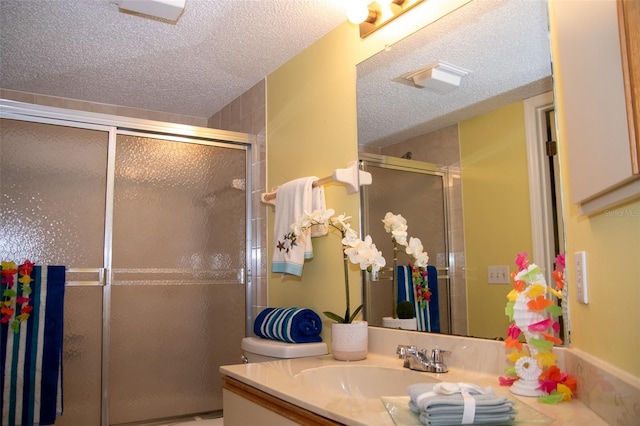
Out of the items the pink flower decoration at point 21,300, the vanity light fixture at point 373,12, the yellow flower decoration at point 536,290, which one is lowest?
the pink flower decoration at point 21,300

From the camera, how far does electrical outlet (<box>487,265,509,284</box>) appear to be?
1397 millimetres

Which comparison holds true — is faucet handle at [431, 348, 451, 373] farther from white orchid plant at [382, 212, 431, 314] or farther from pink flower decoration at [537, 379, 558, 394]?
pink flower decoration at [537, 379, 558, 394]

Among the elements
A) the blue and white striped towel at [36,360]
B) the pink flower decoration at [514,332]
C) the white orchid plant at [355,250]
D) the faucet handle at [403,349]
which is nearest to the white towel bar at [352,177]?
the white orchid plant at [355,250]

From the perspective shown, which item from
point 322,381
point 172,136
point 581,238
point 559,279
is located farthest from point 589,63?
point 172,136

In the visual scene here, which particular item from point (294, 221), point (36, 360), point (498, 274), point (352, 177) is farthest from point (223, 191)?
point (498, 274)

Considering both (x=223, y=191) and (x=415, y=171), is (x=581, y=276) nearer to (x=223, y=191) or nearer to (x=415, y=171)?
(x=415, y=171)

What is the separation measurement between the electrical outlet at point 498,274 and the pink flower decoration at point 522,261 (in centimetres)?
8

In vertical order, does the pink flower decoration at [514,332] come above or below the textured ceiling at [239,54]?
below

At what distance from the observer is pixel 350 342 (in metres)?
1.74

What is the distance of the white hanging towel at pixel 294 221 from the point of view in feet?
7.09

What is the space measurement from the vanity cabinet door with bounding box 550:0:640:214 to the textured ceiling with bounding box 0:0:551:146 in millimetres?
276

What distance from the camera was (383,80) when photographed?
189 cm

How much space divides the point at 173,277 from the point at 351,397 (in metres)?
1.58

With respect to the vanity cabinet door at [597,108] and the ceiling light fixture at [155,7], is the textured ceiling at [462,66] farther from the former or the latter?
the ceiling light fixture at [155,7]
